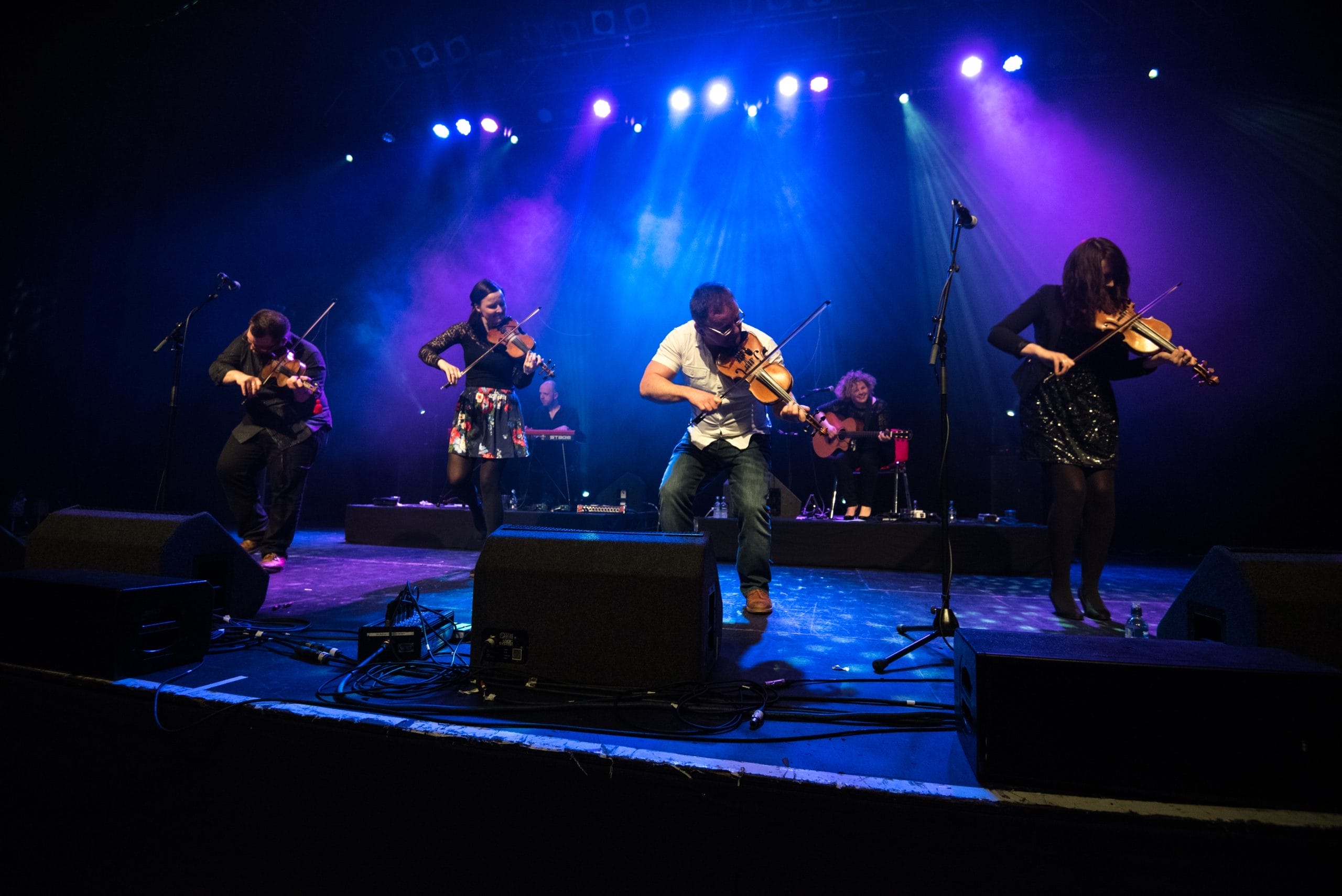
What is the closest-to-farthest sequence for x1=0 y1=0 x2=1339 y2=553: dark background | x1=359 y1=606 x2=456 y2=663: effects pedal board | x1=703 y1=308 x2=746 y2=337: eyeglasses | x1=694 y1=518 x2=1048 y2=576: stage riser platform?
x1=359 y1=606 x2=456 y2=663: effects pedal board, x1=703 y1=308 x2=746 y2=337: eyeglasses, x1=694 y1=518 x2=1048 y2=576: stage riser platform, x1=0 y1=0 x2=1339 y2=553: dark background

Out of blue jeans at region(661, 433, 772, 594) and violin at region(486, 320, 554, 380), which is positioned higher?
violin at region(486, 320, 554, 380)

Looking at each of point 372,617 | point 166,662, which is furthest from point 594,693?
point 372,617

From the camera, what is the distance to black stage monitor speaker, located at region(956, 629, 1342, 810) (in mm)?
1271

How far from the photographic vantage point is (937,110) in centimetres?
895

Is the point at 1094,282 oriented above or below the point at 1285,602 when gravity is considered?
above

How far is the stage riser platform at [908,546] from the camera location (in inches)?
217

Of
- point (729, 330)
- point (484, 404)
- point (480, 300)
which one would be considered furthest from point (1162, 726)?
point (480, 300)

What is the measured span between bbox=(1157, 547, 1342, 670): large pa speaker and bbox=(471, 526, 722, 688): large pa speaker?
1656mm

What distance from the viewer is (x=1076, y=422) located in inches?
133

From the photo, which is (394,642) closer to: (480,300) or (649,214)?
(480,300)

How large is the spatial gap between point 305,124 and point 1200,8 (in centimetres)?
1213

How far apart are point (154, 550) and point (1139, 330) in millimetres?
4894

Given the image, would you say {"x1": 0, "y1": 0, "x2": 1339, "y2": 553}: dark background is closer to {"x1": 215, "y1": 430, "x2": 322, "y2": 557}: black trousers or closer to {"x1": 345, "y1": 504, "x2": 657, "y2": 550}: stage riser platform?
{"x1": 345, "y1": 504, "x2": 657, "y2": 550}: stage riser platform

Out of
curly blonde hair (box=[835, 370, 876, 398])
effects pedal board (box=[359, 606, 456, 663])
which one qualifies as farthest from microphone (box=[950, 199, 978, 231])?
curly blonde hair (box=[835, 370, 876, 398])
